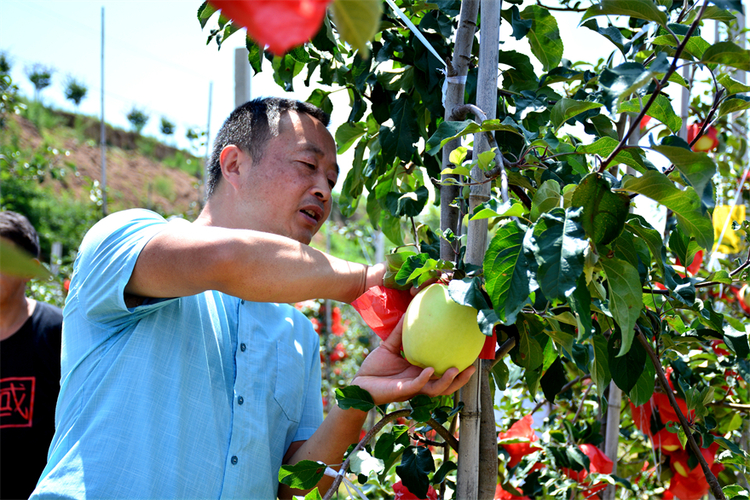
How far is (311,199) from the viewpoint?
4.10ft

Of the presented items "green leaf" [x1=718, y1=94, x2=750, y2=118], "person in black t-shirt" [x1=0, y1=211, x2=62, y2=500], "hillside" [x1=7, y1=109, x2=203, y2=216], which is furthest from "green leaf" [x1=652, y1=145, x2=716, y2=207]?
"hillside" [x1=7, y1=109, x2=203, y2=216]

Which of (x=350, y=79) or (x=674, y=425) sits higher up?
(x=350, y=79)

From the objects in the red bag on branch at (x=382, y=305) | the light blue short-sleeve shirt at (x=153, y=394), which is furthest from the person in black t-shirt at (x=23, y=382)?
the red bag on branch at (x=382, y=305)

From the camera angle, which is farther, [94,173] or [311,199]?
[94,173]

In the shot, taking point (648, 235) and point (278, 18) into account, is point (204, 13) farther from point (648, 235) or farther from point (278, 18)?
point (278, 18)

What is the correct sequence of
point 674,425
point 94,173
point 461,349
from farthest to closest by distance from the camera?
1. point 94,173
2. point 674,425
3. point 461,349

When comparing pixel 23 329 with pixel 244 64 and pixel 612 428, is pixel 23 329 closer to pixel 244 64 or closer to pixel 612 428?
pixel 244 64

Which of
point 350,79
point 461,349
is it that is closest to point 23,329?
point 350,79

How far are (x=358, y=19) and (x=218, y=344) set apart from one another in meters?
1.10

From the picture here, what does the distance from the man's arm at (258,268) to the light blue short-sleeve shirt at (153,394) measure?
126 mm

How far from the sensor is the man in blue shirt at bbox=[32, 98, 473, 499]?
0.87 m

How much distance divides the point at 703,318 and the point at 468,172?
1.36 ft

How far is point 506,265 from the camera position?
586 millimetres

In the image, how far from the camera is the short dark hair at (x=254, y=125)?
1327mm
